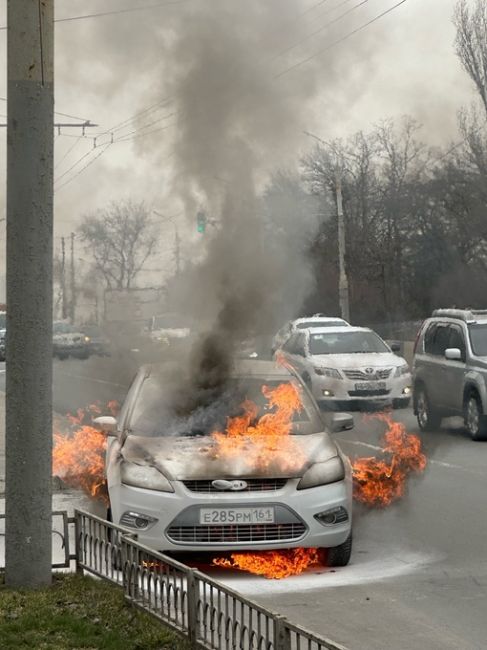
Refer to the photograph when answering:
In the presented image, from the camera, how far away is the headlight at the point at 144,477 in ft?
27.2

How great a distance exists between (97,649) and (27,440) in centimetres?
159

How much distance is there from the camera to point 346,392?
70.8 feet

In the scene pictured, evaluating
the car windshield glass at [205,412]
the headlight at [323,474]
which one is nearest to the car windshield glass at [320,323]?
the car windshield glass at [205,412]

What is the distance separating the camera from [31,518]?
6.93m

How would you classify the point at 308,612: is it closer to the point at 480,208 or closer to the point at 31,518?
the point at 31,518

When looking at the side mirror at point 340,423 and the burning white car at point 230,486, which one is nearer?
the burning white car at point 230,486

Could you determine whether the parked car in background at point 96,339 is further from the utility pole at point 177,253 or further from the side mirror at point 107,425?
the side mirror at point 107,425

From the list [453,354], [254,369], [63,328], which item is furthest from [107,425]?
[63,328]

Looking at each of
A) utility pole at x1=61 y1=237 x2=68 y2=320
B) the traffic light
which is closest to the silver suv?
the traffic light

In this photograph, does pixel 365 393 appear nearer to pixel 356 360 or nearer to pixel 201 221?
pixel 356 360

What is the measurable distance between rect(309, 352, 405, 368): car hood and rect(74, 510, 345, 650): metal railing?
47.6 feet

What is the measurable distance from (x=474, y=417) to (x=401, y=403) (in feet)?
16.6

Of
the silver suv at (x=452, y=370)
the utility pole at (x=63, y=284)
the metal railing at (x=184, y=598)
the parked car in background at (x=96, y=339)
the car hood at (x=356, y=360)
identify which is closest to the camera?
the metal railing at (x=184, y=598)

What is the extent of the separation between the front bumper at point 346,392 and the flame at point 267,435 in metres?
11.7
